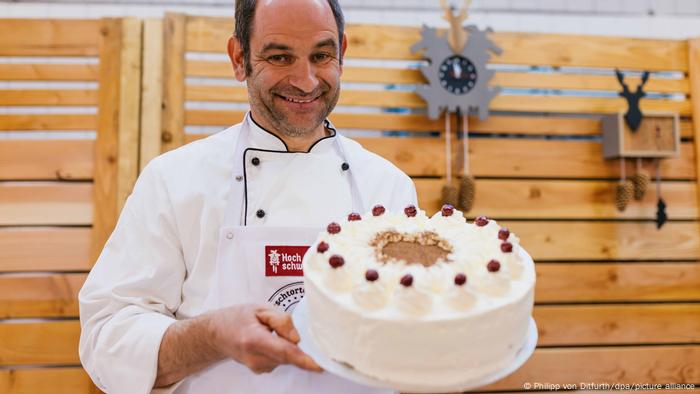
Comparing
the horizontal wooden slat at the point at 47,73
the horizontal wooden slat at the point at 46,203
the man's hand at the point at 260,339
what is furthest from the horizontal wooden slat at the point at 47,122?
the man's hand at the point at 260,339

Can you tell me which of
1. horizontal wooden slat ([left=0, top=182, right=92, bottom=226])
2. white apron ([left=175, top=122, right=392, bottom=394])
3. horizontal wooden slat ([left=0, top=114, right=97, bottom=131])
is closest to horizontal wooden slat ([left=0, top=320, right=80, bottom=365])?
horizontal wooden slat ([left=0, top=182, right=92, bottom=226])

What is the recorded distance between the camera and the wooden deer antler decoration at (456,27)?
2865 millimetres

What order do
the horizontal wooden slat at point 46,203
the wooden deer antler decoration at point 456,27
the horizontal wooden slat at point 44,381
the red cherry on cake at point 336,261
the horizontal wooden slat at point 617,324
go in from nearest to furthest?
the red cherry on cake at point 336,261, the horizontal wooden slat at point 44,381, the horizontal wooden slat at point 46,203, the wooden deer antler decoration at point 456,27, the horizontal wooden slat at point 617,324

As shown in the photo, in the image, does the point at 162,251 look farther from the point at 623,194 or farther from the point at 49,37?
the point at 623,194

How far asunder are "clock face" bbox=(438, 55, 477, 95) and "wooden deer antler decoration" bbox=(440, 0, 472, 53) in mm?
63

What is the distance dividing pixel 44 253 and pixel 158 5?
1.51 m

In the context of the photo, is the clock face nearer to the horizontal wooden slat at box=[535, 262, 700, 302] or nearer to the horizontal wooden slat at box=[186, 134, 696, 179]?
the horizontal wooden slat at box=[186, 134, 696, 179]

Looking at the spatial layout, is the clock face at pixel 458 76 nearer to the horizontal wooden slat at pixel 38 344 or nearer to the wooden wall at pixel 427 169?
the wooden wall at pixel 427 169

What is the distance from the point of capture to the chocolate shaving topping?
3.92ft

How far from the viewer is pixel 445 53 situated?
2.92 meters

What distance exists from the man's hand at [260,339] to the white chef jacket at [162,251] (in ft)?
0.90

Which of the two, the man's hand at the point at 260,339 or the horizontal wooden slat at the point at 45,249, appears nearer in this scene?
the man's hand at the point at 260,339

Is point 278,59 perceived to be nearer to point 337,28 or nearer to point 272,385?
point 337,28

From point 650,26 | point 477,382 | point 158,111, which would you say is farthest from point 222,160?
point 650,26
